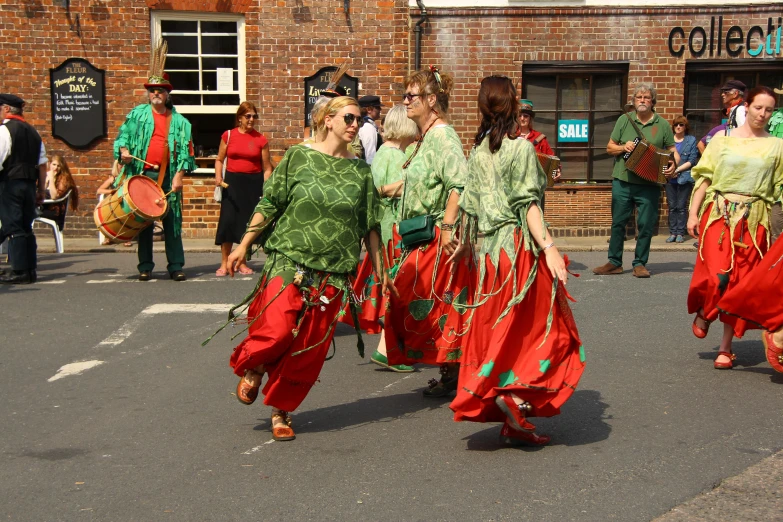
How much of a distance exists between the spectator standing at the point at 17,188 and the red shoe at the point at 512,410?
760 cm

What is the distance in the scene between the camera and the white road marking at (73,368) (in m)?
7.48

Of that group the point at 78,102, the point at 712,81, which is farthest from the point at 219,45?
the point at 712,81

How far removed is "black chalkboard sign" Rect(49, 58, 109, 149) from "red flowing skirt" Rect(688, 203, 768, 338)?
1087 centimetres

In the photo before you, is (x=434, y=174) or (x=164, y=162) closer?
(x=434, y=174)

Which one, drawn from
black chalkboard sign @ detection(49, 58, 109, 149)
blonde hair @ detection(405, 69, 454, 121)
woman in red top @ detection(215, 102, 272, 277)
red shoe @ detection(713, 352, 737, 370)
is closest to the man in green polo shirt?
woman in red top @ detection(215, 102, 272, 277)

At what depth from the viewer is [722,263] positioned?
7281mm

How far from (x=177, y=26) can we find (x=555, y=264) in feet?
39.4

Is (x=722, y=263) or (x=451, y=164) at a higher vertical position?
(x=451, y=164)

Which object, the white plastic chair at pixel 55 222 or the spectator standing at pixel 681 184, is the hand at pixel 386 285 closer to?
the white plastic chair at pixel 55 222

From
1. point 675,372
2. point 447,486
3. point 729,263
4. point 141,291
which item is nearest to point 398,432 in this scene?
point 447,486

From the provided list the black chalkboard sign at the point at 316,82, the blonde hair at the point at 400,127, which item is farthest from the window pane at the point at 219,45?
the blonde hair at the point at 400,127

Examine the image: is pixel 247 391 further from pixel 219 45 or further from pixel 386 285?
pixel 219 45

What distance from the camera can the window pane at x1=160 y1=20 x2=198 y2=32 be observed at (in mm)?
15984

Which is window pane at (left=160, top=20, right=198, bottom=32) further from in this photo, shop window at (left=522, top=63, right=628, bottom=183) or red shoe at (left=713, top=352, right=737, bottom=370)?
red shoe at (left=713, top=352, right=737, bottom=370)
